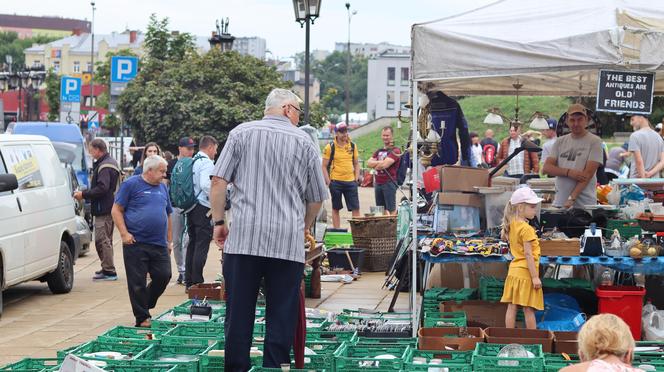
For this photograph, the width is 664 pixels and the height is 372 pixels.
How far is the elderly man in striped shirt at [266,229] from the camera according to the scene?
7.29 meters

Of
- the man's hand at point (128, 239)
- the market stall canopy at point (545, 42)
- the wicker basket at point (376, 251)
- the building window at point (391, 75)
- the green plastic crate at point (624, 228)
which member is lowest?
the wicker basket at point (376, 251)

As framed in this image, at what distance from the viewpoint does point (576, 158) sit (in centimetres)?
1114

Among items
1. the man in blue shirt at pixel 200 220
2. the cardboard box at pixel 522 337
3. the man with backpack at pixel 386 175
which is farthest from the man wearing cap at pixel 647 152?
the cardboard box at pixel 522 337

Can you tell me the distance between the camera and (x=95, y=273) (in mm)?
15969

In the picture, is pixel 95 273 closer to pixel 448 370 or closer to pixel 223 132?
pixel 448 370

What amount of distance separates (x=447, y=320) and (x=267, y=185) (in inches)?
98.8

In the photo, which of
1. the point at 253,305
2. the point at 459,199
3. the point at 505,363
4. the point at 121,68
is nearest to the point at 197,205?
the point at 459,199

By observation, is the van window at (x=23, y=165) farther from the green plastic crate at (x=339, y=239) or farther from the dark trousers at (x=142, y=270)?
the green plastic crate at (x=339, y=239)

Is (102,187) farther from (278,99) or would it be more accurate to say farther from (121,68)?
(121,68)

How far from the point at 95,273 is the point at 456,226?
7.07 metres

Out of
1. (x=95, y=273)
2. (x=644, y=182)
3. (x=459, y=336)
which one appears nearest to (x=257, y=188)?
(x=459, y=336)

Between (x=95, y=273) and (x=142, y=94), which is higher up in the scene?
(x=142, y=94)

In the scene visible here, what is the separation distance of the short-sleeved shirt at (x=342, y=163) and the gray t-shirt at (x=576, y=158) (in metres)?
6.61

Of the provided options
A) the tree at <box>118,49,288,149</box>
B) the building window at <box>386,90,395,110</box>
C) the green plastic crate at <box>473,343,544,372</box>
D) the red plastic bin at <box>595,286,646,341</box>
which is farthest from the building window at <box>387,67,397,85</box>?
the green plastic crate at <box>473,343,544,372</box>
